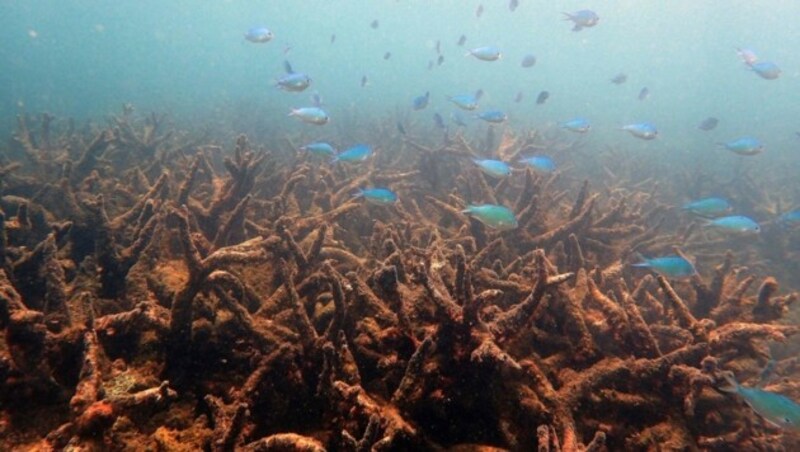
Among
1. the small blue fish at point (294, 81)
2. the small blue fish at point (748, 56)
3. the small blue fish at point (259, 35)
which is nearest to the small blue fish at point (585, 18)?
the small blue fish at point (748, 56)

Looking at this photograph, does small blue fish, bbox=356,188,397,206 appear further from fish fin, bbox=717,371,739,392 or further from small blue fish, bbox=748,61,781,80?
small blue fish, bbox=748,61,781,80

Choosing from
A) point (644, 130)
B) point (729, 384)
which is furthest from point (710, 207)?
point (729, 384)

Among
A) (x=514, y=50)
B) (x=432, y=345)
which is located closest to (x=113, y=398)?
(x=432, y=345)

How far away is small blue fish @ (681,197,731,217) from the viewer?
632 centimetres

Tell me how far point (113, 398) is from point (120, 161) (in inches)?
367

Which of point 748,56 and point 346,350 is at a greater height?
point 346,350

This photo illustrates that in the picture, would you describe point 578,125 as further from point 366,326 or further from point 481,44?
point 481,44

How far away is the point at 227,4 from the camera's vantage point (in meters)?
200

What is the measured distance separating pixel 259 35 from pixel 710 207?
8797mm

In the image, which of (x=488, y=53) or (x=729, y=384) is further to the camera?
(x=488, y=53)

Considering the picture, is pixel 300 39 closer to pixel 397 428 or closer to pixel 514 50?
pixel 514 50

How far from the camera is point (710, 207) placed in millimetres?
6418

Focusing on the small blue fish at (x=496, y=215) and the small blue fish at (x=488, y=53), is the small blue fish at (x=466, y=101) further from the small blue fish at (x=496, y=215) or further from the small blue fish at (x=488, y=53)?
the small blue fish at (x=496, y=215)

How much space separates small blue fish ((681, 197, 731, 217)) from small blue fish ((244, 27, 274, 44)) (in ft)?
27.3
